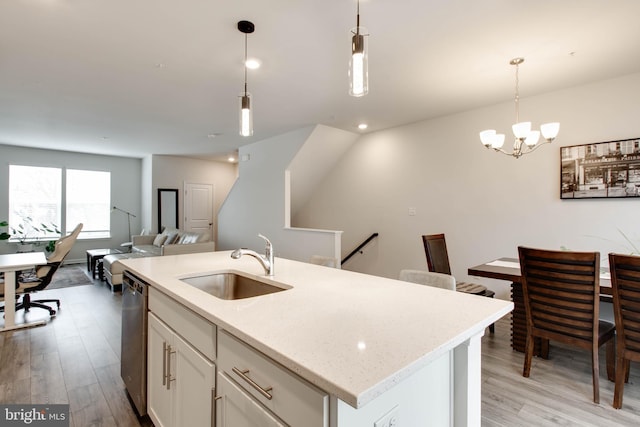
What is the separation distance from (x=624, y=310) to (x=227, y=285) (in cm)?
264

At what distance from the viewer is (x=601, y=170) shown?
10.6ft

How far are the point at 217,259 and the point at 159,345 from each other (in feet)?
2.76

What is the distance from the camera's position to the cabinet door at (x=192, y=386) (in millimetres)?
1234

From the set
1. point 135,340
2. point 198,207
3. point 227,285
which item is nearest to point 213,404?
point 227,285

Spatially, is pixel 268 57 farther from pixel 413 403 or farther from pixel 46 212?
pixel 46 212

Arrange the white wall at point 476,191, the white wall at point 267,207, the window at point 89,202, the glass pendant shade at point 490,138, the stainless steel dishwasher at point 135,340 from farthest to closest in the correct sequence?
the window at point 89,202, the white wall at point 267,207, the white wall at point 476,191, the glass pendant shade at point 490,138, the stainless steel dishwasher at point 135,340

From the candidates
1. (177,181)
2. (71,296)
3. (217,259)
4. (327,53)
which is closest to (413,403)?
(217,259)

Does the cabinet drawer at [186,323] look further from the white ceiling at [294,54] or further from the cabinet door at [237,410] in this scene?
the white ceiling at [294,54]

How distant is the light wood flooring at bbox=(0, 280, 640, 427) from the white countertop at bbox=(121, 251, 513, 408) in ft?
3.55

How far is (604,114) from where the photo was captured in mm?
Answer: 3227

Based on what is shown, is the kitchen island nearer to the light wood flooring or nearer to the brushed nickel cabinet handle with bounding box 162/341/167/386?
the brushed nickel cabinet handle with bounding box 162/341/167/386

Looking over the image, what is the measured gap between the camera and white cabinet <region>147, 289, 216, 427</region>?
125 cm

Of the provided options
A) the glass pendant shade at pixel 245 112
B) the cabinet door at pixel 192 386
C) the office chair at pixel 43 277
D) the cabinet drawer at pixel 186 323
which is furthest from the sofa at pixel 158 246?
the cabinet door at pixel 192 386

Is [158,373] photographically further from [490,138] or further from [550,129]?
[550,129]
